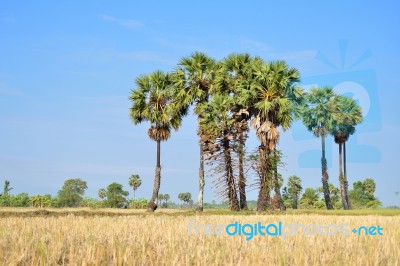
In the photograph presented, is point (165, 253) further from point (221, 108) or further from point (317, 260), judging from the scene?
point (221, 108)

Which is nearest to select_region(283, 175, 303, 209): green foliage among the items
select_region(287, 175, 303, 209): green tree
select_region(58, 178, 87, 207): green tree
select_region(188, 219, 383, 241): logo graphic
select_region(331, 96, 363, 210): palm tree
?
select_region(287, 175, 303, 209): green tree

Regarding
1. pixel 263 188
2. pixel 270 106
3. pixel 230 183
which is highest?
pixel 270 106

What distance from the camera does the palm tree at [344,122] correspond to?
65750 millimetres

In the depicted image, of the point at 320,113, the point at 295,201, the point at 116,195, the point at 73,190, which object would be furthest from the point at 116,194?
the point at 320,113

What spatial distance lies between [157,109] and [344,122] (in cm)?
3072

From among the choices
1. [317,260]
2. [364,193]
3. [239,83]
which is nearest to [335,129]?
[239,83]

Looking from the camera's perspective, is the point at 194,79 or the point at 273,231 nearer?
the point at 273,231

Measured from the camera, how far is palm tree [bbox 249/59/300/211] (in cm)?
4028

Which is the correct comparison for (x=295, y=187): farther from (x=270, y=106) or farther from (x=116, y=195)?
(x=270, y=106)

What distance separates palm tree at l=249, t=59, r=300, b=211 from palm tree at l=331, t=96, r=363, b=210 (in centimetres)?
2554

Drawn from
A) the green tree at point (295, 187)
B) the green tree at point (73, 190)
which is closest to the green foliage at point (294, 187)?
the green tree at point (295, 187)

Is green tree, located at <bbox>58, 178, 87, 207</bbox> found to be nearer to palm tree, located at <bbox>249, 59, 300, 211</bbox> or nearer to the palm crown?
the palm crown

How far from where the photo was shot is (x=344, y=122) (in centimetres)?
6731

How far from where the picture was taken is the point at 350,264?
747cm
